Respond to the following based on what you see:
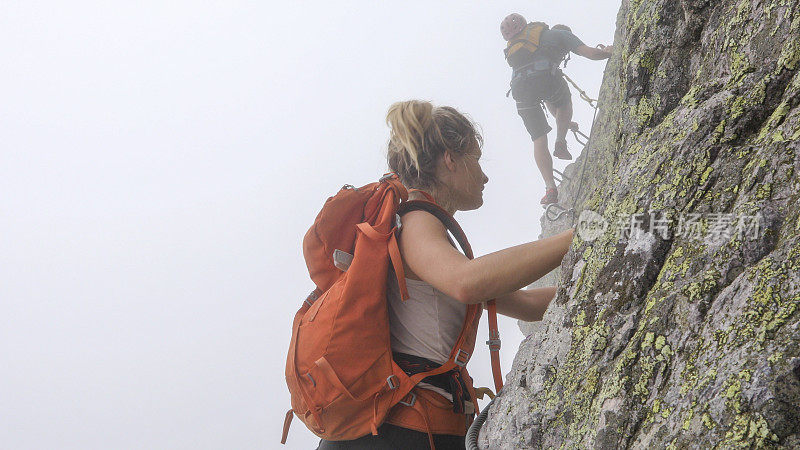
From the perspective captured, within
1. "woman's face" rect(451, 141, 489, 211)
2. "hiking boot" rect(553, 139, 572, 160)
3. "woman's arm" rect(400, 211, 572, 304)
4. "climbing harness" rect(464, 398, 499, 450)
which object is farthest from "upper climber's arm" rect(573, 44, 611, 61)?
"climbing harness" rect(464, 398, 499, 450)

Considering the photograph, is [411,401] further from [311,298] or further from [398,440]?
[311,298]

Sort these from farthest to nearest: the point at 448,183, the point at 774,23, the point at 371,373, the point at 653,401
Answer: the point at 448,183, the point at 371,373, the point at 774,23, the point at 653,401

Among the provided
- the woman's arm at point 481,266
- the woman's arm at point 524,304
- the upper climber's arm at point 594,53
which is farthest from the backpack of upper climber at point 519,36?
the woman's arm at point 481,266

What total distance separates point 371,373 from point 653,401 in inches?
63.1

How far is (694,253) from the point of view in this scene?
236cm

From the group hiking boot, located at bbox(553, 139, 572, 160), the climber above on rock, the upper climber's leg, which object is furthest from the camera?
hiking boot, located at bbox(553, 139, 572, 160)

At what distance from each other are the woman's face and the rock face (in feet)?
3.51

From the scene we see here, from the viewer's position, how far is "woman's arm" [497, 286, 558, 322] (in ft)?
13.5

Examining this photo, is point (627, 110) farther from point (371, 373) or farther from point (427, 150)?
point (371, 373)

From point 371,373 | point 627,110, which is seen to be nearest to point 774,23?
point 627,110

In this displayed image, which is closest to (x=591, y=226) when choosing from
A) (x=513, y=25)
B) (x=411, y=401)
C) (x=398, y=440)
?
(x=411, y=401)

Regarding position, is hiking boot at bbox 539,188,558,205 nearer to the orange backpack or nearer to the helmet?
the helmet

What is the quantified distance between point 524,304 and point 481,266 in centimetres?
140

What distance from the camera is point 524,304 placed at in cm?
413
